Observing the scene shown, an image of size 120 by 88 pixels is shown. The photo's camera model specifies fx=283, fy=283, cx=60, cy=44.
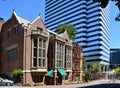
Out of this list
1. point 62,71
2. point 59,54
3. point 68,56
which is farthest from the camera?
point 68,56

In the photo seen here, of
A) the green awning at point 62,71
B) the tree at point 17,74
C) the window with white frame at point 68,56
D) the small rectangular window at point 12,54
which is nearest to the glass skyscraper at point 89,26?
the window with white frame at point 68,56

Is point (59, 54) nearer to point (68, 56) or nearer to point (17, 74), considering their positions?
point (68, 56)

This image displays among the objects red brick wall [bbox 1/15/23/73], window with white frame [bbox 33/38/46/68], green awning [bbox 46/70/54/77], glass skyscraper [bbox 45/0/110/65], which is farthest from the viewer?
glass skyscraper [bbox 45/0/110/65]

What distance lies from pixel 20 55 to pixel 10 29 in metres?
7.39

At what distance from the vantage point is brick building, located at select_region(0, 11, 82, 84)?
51.1m

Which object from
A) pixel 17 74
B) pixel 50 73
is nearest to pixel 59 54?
pixel 50 73

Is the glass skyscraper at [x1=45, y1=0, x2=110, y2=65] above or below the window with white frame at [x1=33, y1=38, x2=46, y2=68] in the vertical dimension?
above

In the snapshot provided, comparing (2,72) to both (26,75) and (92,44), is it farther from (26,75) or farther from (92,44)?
(92,44)

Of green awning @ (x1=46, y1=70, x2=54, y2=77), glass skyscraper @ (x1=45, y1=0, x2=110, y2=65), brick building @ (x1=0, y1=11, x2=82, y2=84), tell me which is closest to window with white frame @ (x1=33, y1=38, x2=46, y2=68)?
brick building @ (x1=0, y1=11, x2=82, y2=84)

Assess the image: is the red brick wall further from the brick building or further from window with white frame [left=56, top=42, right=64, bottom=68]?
window with white frame [left=56, top=42, right=64, bottom=68]

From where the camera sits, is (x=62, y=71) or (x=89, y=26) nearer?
(x=62, y=71)

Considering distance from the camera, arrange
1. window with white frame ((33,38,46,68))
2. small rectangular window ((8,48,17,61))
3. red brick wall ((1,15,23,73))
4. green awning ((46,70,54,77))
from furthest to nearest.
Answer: green awning ((46,70,54,77)) < small rectangular window ((8,48,17,61)) < window with white frame ((33,38,46,68)) < red brick wall ((1,15,23,73))

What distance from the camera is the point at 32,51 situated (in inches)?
2030

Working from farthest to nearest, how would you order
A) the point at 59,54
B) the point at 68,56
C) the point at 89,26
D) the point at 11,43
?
1. the point at 89,26
2. the point at 68,56
3. the point at 59,54
4. the point at 11,43
